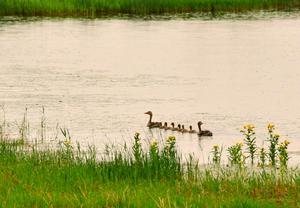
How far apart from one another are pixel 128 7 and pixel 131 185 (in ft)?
131

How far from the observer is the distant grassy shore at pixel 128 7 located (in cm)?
4938

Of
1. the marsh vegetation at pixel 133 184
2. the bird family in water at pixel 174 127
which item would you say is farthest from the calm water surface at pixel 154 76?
the marsh vegetation at pixel 133 184

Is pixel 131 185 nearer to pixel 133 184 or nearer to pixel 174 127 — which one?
pixel 133 184

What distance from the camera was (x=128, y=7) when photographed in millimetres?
50969

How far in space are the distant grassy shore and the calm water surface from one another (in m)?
1.66

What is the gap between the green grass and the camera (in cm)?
995

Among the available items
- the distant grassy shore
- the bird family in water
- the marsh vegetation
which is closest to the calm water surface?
the bird family in water

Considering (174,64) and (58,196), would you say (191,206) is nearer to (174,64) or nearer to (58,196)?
(58,196)

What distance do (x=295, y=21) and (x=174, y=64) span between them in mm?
15826

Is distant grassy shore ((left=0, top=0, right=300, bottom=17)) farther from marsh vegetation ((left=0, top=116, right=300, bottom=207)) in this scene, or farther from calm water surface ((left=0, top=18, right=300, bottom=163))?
marsh vegetation ((left=0, top=116, right=300, bottom=207))

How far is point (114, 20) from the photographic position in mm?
48875

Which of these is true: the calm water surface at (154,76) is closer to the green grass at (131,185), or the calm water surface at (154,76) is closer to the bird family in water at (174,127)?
the bird family in water at (174,127)

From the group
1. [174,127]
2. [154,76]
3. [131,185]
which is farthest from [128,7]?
[131,185]

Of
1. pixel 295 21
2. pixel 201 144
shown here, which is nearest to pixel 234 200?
pixel 201 144
